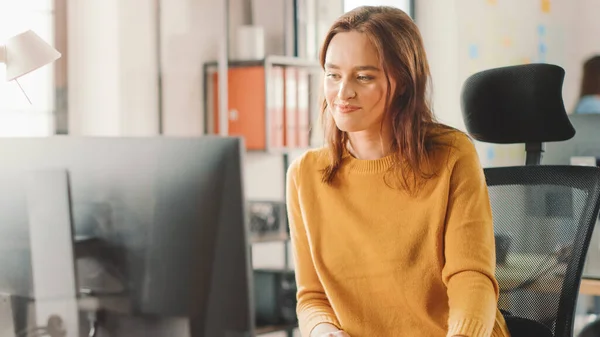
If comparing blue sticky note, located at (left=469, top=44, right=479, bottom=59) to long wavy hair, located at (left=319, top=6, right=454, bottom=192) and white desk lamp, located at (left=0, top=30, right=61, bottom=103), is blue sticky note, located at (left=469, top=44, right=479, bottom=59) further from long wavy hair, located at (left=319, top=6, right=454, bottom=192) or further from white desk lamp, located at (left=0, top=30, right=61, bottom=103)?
white desk lamp, located at (left=0, top=30, right=61, bottom=103)

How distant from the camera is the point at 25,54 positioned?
1331 mm

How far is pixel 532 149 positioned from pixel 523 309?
0.40m

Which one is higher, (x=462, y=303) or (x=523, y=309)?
(x=462, y=303)

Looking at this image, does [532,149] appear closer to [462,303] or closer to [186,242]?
[462,303]

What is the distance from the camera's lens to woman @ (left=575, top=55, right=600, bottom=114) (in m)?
4.65

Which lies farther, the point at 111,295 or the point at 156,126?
the point at 156,126

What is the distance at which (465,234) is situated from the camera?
1.38m

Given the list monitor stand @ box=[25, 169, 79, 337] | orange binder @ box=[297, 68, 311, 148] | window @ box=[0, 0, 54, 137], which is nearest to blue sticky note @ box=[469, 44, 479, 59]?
orange binder @ box=[297, 68, 311, 148]

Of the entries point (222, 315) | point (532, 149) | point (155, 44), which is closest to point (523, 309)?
point (532, 149)

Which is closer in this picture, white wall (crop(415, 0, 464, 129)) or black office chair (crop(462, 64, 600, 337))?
black office chair (crop(462, 64, 600, 337))

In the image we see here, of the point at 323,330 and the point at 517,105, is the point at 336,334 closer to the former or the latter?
the point at 323,330

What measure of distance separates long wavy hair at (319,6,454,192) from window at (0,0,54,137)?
79.3 inches

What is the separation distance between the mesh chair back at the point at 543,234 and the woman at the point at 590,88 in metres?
3.04

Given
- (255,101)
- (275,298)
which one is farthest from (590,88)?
(275,298)
